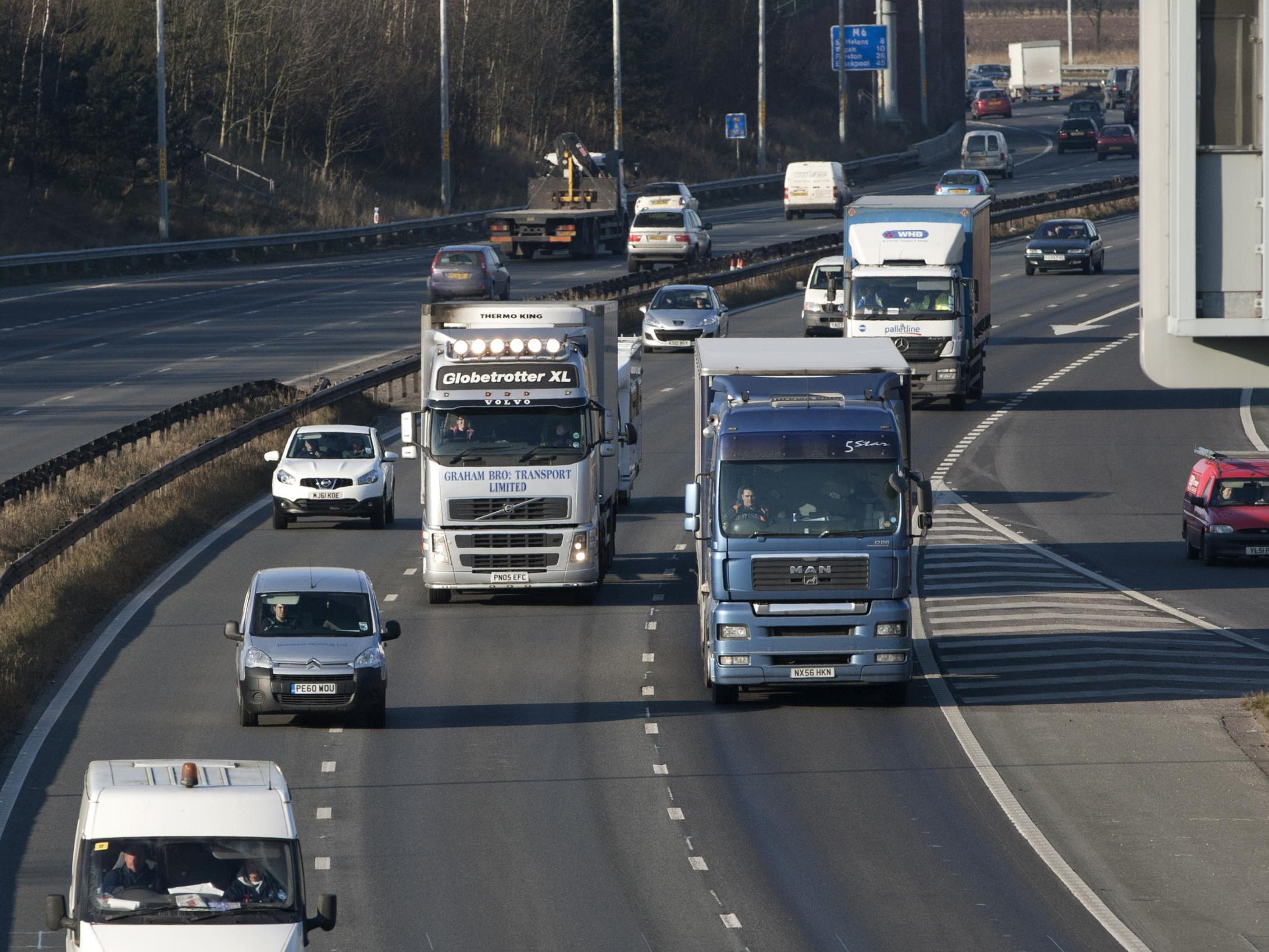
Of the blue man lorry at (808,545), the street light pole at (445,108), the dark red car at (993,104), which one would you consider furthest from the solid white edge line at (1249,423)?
the dark red car at (993,104)

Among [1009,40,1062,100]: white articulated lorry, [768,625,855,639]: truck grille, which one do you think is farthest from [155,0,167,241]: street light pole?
[1009,40,1062,100]: white articulated lorry

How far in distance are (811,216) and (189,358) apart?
45.1m

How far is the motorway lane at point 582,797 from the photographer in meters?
15.2

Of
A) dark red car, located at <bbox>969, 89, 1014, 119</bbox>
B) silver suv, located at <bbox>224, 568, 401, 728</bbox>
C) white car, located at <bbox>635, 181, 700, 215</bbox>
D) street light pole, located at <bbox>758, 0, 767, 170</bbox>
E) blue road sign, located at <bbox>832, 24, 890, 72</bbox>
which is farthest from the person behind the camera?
dark red car, located at <bbox>969, 89, 1014, 119</bbox>

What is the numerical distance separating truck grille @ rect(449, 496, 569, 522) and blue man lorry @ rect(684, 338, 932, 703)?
4641mm

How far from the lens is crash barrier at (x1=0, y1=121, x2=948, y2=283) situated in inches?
2579

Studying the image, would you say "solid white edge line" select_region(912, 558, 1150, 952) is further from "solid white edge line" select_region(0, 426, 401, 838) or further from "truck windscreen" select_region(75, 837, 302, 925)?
"solid white edge line" select_region(0, 426, 401, 838)

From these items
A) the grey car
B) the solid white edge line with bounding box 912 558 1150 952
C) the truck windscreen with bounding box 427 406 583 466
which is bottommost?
the solid white edge line with bounding box 912 558 1150 952

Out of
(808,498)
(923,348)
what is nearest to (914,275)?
(923,348)

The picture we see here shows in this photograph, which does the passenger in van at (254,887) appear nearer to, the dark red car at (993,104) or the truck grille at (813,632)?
the truck grille at (813,632)

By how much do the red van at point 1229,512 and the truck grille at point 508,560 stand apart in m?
11.1

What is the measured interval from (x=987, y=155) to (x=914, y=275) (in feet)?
206

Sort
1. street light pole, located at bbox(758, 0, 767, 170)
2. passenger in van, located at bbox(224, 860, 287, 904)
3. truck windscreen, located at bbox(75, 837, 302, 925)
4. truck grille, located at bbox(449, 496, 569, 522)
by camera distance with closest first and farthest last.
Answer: truck windscreen, located at bbox(75, 837, 302, 925), passenger in van, located at bbox(224, 860, 287, 904), truck grille, located at bbox(449, 496, 569, 522), street light pole, located at bbox(758, 0, 767, 170)

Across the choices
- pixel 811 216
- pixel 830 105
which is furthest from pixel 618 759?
pixel 830 105
